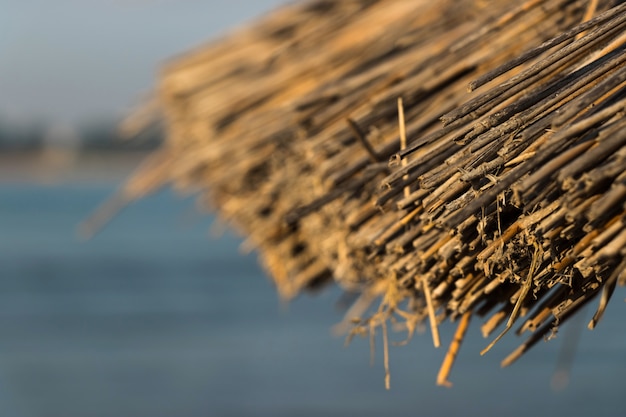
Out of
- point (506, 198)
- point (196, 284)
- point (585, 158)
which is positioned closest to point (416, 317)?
point (506, 198)

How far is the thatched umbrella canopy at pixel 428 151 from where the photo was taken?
134 centimetres

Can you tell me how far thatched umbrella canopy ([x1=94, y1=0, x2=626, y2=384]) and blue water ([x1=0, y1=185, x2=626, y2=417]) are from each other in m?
1.30

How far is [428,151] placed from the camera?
1619mm

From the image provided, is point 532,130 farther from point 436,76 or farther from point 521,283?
point 436,76

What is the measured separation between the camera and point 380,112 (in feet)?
7.25

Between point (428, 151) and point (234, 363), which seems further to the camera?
point (234, 363)

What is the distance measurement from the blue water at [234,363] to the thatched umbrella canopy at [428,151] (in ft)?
4.26

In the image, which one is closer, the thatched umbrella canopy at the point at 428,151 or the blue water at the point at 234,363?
the thatched umbrella canopy at the point at 428,151

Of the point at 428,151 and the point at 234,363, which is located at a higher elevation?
the point at 234,363

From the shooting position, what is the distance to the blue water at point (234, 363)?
9.23 metres

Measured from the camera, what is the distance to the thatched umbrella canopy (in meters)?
1.34

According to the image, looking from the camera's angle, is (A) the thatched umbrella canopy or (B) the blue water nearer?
(A) the thatched umbrella canopy

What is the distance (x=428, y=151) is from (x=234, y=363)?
376 inches

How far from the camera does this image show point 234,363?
432 inches
